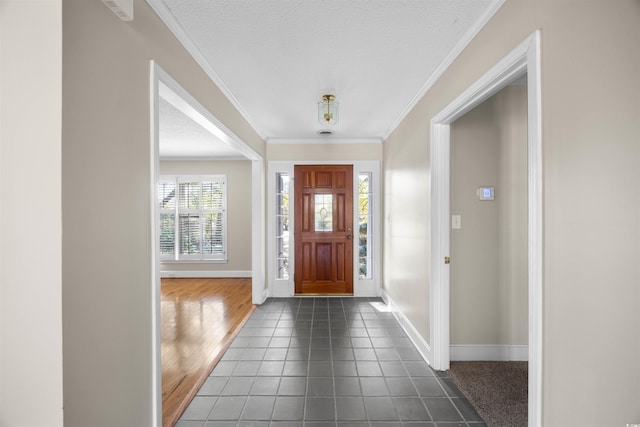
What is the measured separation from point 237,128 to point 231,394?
7.95 feet

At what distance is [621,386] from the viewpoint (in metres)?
1.18

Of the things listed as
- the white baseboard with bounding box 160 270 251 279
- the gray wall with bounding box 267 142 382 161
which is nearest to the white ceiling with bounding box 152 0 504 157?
the gray wall with bounding box 267 142 382 161

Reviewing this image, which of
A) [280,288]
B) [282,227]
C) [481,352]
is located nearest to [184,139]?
[282,227]

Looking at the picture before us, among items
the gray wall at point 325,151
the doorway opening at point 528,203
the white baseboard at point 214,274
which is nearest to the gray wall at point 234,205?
the white baseboard at point 214,274

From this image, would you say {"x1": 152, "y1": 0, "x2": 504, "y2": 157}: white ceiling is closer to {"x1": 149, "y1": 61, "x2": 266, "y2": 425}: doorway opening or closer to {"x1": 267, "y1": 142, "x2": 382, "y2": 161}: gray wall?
{"x1": 149, "y1": 61, "x2": 266, "y2": 425}: doorway opening

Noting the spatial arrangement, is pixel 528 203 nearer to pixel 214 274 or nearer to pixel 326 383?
pixel 326 383

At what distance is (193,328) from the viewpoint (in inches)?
132

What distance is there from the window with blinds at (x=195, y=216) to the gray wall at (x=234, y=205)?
11 centimetres

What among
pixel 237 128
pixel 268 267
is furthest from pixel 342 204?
pixel 237 128

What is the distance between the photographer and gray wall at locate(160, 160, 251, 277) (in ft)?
19.5

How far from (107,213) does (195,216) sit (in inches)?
197

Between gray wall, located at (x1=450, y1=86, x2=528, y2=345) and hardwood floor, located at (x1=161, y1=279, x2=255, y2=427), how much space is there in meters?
2.22

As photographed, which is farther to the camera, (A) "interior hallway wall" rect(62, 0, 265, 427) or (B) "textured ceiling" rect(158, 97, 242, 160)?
(B) "textured ceiling" rect(158, 97, 242, 160)
